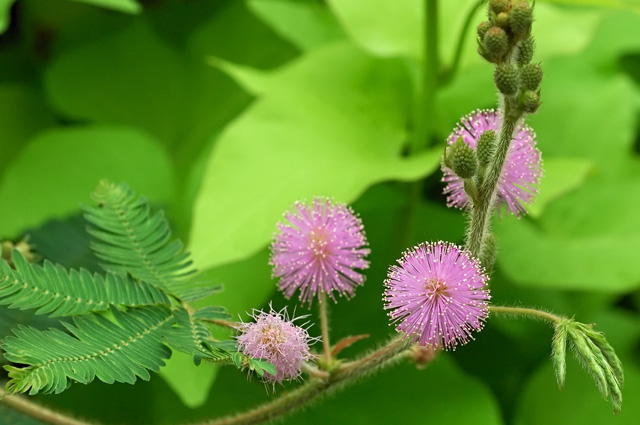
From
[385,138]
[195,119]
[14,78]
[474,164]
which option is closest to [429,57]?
[385,138]

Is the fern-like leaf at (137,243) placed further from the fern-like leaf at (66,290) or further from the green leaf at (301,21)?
the green leaf at (301,21)

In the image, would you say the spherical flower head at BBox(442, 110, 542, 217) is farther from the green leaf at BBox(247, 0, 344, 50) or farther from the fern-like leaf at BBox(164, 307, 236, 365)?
the green leaf at BBox(247, 0, 344, 50)

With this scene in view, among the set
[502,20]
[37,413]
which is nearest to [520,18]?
[502,20]

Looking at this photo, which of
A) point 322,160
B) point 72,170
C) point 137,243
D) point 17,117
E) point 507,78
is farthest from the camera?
point 17,117

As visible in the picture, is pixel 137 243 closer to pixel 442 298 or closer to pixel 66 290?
pixel 66 290

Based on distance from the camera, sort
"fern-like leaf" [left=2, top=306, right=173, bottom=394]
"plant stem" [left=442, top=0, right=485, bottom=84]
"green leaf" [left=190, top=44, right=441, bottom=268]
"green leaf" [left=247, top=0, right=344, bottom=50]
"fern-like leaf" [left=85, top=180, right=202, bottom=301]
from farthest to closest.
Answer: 1. "green leaf" [left=247, top=0, right=344, bottom=50]
2. "plant stem" [left=442, top=0, right=485, bottom=84]
3. "green leaf" [left=190, top=44, right=441, bottom=268]
4. "fern-like leaf" [left=85, top=180, right=202, bottom=301]
5. "fern-like leaf" [left=2, top=306, right=173, bottom=394]

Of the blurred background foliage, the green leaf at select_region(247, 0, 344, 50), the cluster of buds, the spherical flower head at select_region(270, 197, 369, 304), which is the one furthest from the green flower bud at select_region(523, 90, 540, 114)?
the green leaf at select_region(247, 0, 344, 50)
